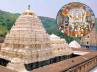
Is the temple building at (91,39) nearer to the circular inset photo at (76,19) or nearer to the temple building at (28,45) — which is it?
the circular inset photo at (76,19)

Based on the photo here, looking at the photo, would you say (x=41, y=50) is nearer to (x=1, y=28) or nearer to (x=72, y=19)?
(x=72, y=19)

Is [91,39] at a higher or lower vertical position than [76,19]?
lower

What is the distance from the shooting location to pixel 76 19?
35625mm

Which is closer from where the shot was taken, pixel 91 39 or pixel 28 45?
pixel 28 45

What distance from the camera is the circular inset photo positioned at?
33031mm

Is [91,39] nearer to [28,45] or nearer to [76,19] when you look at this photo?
[76,19]

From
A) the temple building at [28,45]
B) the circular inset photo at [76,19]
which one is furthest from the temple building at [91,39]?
the temple building at [28,45]

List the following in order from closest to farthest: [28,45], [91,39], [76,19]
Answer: [28,45], [76,19], [91,39]

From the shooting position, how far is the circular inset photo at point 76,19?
108 ft

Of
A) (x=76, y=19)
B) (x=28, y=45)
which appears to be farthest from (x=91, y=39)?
(x=28, y=45)

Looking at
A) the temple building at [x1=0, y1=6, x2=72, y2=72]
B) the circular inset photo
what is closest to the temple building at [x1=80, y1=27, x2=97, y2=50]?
the circular inset photo

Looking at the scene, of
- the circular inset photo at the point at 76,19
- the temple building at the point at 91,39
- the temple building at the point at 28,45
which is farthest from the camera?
the temple building at the point at 91,39

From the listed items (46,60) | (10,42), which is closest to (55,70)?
(46,60)

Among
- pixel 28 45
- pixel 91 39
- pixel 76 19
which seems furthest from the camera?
pixel 91 39
